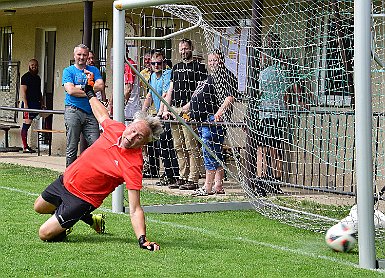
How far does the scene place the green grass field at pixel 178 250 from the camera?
→ 6.87 meters

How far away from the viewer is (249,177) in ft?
37.6

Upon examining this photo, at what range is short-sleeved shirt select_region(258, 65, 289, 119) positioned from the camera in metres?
11.1

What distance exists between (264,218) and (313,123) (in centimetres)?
179

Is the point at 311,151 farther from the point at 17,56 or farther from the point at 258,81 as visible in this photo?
the point at 17,56

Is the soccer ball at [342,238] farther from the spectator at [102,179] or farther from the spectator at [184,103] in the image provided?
the spectator at [184,103]

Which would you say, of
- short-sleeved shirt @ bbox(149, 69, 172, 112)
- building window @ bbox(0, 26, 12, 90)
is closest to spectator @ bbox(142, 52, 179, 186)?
short-sleeved shirt @ bbox(149, 69, 172, 112)

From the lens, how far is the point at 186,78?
12781 millimetres

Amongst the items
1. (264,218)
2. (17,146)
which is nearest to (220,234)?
(264,218)

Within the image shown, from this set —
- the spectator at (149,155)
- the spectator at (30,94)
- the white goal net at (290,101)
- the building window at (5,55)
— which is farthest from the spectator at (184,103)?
the building window at (5,55)

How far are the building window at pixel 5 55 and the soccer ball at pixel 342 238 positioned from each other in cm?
1466

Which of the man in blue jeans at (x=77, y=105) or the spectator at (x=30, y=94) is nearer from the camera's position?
the man in blue jeans at (x=77, y=105)

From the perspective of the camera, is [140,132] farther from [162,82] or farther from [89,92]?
[162,82]

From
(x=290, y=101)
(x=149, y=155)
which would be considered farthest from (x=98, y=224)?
(x=149, y=155)

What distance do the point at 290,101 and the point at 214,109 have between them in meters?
1.71
